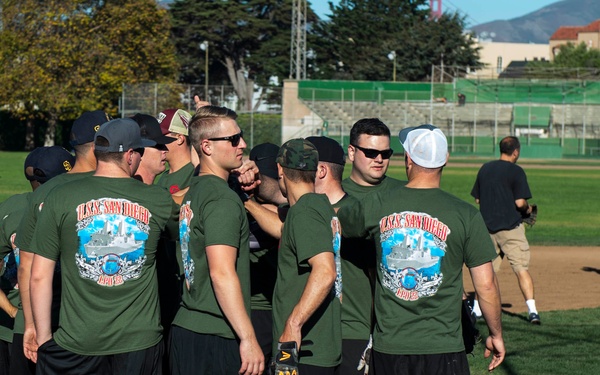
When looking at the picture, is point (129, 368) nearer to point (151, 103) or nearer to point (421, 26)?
point (151, 103)

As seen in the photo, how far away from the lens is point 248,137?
61.5 m

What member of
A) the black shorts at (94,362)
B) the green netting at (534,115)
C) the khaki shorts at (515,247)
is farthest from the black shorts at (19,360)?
the green netting at (534,115)

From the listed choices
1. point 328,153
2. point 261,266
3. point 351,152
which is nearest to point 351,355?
point 261,266

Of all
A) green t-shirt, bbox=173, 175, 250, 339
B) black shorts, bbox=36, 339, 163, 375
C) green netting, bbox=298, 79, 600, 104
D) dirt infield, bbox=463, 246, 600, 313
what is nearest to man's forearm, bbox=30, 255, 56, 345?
black shorts, bbox=36, 339, 163, 375

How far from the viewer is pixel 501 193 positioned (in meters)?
11.3

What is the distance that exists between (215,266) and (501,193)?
6.95m

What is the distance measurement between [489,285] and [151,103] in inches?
2111

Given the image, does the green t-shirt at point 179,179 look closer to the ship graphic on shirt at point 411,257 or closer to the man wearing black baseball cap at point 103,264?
the man wearing black baseball cap at point 103,264

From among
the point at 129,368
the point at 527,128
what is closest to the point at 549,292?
the point at 129,368

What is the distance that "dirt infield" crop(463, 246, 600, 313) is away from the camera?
42.0 feet

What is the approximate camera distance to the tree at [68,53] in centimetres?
6091

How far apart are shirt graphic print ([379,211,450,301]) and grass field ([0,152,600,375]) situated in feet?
12.6

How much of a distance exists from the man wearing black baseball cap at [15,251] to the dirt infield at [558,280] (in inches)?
290

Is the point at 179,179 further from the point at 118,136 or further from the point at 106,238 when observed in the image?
the point at 106,238
